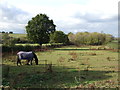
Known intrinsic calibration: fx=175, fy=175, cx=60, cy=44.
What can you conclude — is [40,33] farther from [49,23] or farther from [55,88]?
[55,88]

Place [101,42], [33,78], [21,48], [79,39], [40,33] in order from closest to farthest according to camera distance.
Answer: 1. [33,78]
2. [21,48]
3. [40,33]
4. [101,42]
5. [79,39]

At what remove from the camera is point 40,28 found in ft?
157

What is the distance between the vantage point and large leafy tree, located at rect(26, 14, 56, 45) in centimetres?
4769

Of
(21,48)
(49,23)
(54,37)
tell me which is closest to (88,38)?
(54,37)

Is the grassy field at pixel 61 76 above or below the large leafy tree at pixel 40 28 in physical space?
below

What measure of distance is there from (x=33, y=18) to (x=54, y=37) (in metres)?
12.9

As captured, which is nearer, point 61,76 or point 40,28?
point 61,76

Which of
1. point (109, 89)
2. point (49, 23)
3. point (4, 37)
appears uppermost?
point (49, 23)

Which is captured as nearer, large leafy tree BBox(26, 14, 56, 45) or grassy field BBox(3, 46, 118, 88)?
grassy field BBox(3, 46, 118, 88)

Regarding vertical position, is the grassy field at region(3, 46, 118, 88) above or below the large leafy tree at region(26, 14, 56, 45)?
below

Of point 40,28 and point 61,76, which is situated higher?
point 40,28

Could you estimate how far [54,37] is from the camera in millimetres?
60906

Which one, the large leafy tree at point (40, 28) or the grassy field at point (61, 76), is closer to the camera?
the grassy field at point (61, 76)

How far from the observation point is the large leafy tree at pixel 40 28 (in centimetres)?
4769
